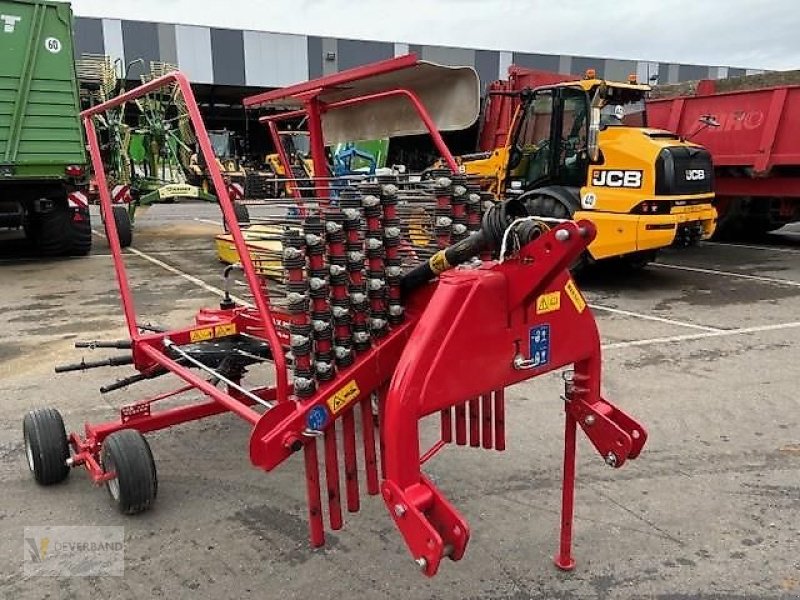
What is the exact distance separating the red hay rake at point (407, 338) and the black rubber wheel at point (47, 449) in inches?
12.0

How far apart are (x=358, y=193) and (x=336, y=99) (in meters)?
1.32

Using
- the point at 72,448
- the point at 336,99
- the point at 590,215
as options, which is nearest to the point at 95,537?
the point at 72,448

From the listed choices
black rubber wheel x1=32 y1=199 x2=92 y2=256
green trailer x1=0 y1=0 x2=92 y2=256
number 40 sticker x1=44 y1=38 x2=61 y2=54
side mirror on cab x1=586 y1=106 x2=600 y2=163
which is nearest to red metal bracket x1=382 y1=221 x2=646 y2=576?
side mirror on cab x1=586 y1=106 x2=600 y2=163

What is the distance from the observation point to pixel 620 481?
3.18 meters

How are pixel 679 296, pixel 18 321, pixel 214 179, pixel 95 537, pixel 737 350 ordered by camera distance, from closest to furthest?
1. pixel 214 179
2. pixel 95 537
3. pixel 737 350
4. pixel 18 321
5. pixel 679 296

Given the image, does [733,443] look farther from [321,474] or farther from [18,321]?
[18,321]

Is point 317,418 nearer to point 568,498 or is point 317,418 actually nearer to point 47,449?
point 568,498

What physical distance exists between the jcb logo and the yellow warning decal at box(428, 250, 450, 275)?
17.9 feet

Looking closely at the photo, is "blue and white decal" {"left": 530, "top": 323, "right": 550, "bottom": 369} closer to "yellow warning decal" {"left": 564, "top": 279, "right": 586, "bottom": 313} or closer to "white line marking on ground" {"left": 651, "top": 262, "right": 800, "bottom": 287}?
"yellow warning decal" {"left": 564, "top": 279, "right": 586, "bottom": 313}

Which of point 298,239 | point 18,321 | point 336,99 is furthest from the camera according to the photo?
point 18,321

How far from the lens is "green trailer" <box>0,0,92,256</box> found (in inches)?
330

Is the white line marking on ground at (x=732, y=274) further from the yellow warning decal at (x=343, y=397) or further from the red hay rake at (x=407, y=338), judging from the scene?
the yellow warning decal at (x=343, y=397)

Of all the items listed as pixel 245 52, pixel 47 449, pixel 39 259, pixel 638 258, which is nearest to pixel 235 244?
pixel 47 449

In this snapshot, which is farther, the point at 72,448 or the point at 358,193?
the point at 72,448
